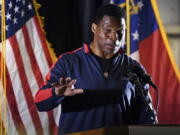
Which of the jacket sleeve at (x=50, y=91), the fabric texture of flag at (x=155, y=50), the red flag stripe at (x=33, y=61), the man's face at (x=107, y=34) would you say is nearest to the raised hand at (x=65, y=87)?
the jacket sleeve at (x=50, y=91)

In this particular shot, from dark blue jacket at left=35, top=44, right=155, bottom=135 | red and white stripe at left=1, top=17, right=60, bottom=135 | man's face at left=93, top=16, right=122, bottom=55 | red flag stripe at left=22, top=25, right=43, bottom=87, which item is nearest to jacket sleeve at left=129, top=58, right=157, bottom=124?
dark blue jacket at left=35, top=44, right=155, bottom=135

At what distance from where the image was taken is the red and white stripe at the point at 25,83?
2100 mm

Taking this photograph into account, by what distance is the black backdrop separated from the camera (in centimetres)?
212

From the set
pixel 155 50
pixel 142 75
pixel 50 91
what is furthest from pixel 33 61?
pixel 155 50

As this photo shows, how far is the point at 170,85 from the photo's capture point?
2.18 meters

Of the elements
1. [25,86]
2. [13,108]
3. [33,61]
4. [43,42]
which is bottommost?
[13,108]

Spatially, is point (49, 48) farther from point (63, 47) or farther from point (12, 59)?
point (12, 59)

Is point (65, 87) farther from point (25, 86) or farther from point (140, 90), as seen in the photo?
point (140, 90)

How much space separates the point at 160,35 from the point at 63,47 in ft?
2.00

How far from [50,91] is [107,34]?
18.5 inches

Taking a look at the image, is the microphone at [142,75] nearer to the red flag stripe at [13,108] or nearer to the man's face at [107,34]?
the man's face at [107,34]

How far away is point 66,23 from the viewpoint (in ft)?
7.00

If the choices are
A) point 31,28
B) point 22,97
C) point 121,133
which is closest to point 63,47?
point 31,28

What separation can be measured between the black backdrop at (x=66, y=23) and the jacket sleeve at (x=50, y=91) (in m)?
0.09
